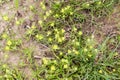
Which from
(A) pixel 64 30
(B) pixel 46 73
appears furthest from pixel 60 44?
(B) pixel 46 73

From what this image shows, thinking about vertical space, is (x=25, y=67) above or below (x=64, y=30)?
below

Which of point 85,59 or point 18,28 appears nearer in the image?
point 85,59

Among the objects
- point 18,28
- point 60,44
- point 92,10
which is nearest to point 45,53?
point 60,44

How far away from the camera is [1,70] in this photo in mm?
2840

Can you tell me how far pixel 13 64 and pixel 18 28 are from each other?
386mm

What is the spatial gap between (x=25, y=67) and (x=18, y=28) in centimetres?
43

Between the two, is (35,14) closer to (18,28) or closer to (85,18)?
(18,28)

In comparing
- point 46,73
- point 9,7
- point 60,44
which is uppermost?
point 9,7

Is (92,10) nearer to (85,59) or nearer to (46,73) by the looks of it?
(85,59)

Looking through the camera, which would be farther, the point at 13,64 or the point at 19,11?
the point at 19,11

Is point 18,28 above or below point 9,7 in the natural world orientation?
below

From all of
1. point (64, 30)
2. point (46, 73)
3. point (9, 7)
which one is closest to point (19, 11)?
point (9, 7)

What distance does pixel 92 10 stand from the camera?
299cm

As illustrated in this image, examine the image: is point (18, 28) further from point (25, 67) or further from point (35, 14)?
point (25, 67)
